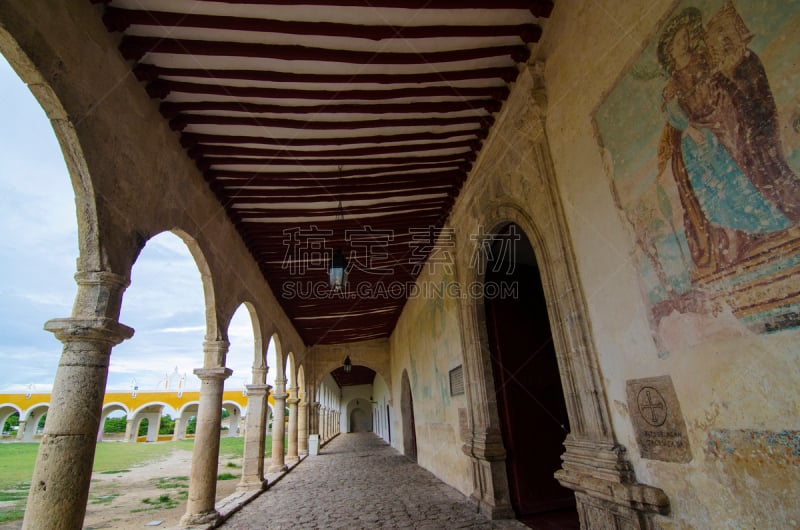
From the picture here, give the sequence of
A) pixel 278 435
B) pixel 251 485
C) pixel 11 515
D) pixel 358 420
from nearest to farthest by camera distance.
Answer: pixel 11 515, pixel 251 485, pixel 278 435, pixel 358 420

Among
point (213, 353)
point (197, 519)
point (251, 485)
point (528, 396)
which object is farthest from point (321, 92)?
point (251, 485)

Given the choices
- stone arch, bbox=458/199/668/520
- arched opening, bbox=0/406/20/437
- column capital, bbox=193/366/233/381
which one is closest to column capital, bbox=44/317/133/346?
column capital, bbox=193/366/233/381

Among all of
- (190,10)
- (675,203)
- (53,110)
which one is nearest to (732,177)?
(675,203)

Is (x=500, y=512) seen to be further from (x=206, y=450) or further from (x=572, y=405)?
(x=206, y=450)

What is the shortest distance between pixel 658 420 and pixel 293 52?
3534 mm

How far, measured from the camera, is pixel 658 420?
2.10 m

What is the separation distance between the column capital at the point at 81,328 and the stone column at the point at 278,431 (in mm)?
7852

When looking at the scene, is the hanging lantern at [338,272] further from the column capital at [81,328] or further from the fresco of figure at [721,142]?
the fresco of figure at [721,142]

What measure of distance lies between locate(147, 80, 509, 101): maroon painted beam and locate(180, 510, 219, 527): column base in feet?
15.2

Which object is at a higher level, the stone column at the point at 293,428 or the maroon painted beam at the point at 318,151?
the maroon painted beam at the point at 318,151

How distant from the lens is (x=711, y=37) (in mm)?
1729

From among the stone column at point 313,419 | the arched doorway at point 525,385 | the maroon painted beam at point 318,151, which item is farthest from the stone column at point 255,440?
the stone column at point 313,419

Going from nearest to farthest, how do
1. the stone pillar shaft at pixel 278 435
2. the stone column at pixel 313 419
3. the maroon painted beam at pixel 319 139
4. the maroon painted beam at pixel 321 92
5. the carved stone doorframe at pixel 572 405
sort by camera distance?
the carved stone doorframe at pixel 572 405
the maroon painted beam at pixel 321 92
the maroon painted beam at pixel 319 139
the stone pillar shaft at pixel 278 435
the stone column at pixel 313 419

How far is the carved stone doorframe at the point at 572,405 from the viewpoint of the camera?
2273 mm
